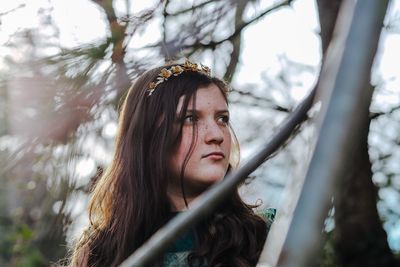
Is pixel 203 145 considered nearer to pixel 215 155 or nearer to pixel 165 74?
pixel 215 155

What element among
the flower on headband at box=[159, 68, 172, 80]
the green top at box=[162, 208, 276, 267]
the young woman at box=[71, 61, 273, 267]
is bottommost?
the green top at box=[162, 208, 276, 267]

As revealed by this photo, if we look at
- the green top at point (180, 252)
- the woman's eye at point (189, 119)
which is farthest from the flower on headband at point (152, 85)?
the green top at point (180, 252)

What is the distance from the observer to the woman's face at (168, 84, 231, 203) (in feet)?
3.46

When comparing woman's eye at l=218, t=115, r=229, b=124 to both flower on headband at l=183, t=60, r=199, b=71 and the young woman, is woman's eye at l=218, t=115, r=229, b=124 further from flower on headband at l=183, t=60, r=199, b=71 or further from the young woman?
flower on headband at l=183, t=60, r=199, b=71

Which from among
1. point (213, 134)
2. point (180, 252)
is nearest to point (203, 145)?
point (213, 134)

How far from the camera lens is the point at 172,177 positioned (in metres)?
1.14

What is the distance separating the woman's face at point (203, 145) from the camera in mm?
1055

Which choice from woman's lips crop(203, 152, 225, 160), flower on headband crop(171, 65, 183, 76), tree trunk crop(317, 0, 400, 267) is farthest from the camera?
tree trunk crop(317, 0, 400, 267)

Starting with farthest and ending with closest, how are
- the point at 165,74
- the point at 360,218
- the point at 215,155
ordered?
1. the point at 360,218
2. the point at 165,74
3. the point at 215,155

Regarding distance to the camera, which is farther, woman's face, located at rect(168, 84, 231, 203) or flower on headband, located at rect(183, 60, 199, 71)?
flower on headband, located at rect(183, 60, 199, 71)

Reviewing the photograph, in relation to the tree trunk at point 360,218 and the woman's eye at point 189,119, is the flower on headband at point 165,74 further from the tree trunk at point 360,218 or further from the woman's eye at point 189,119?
the tree trunk at point 360,218

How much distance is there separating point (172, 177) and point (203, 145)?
0.34 ft

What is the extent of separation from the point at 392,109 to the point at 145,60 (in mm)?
733

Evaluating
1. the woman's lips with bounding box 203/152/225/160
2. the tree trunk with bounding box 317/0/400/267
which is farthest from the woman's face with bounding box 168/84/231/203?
the tree trunk with bounding box 317/0/400/267
